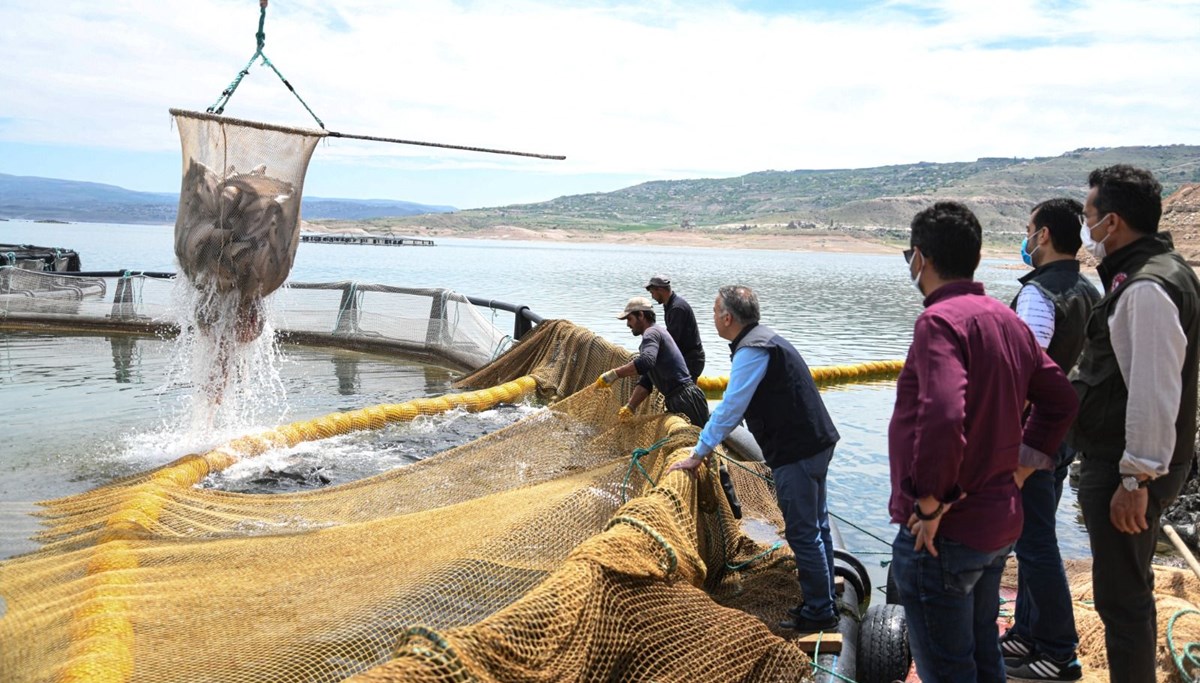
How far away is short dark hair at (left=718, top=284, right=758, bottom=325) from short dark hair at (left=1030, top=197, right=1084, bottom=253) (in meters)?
1.23

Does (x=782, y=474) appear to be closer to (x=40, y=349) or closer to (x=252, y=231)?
(x=252, y=231)

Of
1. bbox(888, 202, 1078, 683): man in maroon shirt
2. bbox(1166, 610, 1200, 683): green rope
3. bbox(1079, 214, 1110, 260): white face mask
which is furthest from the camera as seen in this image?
bbox(1166, 610, 1200, 683): green rope

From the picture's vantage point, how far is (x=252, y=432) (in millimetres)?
8008

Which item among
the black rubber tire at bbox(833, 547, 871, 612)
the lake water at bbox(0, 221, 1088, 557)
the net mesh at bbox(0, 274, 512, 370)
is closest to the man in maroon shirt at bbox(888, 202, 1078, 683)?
the black rubber tire at bbox(833, 547, 871, 612)

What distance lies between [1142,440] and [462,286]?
38563 mm

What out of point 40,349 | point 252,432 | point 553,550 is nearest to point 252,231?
point 252,432

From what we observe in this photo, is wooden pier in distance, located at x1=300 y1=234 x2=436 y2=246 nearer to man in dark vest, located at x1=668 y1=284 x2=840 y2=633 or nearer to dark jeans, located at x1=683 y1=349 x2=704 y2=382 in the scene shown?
dark jeans, located at x1=683 y1=349 x2=704 y2=382

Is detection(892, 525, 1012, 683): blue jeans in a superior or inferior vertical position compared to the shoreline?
inferior

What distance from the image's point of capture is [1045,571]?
147 inches

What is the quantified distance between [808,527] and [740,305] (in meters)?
1.00

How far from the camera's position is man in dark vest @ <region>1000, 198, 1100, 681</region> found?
3.72 m

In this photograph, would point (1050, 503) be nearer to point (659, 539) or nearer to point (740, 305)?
point (740, 305)

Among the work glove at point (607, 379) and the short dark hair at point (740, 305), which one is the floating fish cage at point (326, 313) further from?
the short dark hair at point (740, 305)

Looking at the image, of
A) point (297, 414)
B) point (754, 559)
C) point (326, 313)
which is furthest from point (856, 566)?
point (326, 313)
